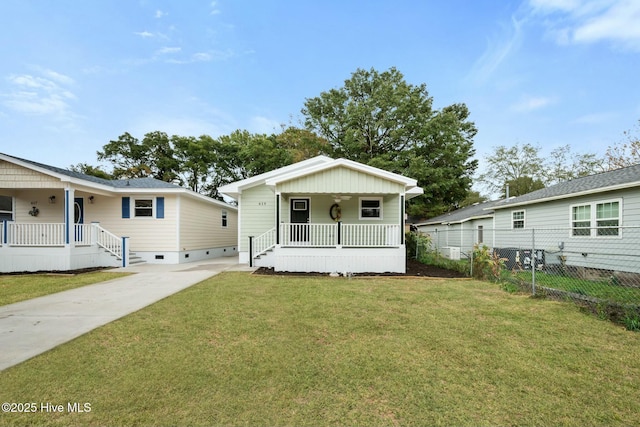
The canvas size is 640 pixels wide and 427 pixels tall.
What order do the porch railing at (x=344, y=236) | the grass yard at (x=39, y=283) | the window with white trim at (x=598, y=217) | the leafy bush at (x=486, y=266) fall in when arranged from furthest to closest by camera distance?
the porch railing at (x=344, y=236) → the window with white trim at (x=598, y=217) → the leafy bush at (x=486, y=266) → the grass yard at (x=39, y=283)

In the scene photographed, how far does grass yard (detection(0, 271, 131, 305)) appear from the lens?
6.52m

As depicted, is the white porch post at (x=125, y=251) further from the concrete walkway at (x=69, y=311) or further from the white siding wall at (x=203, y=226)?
the concrete walkway at (x=69, y=311)

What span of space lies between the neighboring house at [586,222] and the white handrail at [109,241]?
1267 cm

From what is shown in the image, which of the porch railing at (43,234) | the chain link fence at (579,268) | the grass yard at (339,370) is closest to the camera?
the grass yard at (339,370)

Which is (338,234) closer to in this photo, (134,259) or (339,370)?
(339,370)

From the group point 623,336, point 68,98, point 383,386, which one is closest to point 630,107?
point 623,336

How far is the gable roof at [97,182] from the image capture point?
983cm

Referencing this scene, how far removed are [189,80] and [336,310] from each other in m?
17.1

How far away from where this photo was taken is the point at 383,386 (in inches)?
105

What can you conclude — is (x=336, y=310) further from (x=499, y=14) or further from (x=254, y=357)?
(x=499, y=14)

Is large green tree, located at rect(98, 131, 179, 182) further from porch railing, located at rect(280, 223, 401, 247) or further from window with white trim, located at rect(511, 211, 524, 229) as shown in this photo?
window with white trim, located at rect(511, 211, 524, 229)

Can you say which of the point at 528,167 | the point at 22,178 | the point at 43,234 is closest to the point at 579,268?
the point at 43,234

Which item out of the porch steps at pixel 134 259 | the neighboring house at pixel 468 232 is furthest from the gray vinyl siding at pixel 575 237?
the porch steps at pixel 134 259

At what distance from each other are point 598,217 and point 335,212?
900 cm
